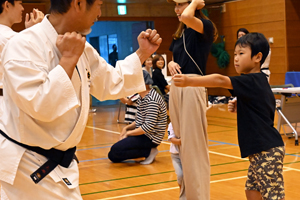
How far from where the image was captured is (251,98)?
2699 millimetres

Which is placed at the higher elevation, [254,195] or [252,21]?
[252,21]

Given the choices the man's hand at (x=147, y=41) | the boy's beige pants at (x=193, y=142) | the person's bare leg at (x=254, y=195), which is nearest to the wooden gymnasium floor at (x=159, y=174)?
the boy's beige pants at (x=193, y=142)

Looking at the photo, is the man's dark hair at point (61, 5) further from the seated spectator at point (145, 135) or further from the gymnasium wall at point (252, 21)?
the gymnasium wall at point (252, 21)

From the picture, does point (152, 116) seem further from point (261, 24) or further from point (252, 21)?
point (252, 21)

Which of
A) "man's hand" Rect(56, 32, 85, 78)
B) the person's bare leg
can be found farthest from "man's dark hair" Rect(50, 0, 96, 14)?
the person's bare leg

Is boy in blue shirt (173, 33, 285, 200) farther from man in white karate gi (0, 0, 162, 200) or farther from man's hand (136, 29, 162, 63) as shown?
man in white karate gi (0, 0, 162, 200)

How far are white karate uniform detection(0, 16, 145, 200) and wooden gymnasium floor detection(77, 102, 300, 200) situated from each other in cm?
234

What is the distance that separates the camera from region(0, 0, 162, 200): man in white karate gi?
1.45m

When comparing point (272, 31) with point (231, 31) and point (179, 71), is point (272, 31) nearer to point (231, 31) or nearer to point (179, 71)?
point (231, 31)

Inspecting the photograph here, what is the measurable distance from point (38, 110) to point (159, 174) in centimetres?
355

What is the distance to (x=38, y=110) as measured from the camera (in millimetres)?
1430

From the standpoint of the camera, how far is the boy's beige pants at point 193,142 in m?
3.26

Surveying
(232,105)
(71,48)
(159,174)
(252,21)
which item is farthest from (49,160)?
(252,21)

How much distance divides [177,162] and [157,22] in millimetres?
12357
